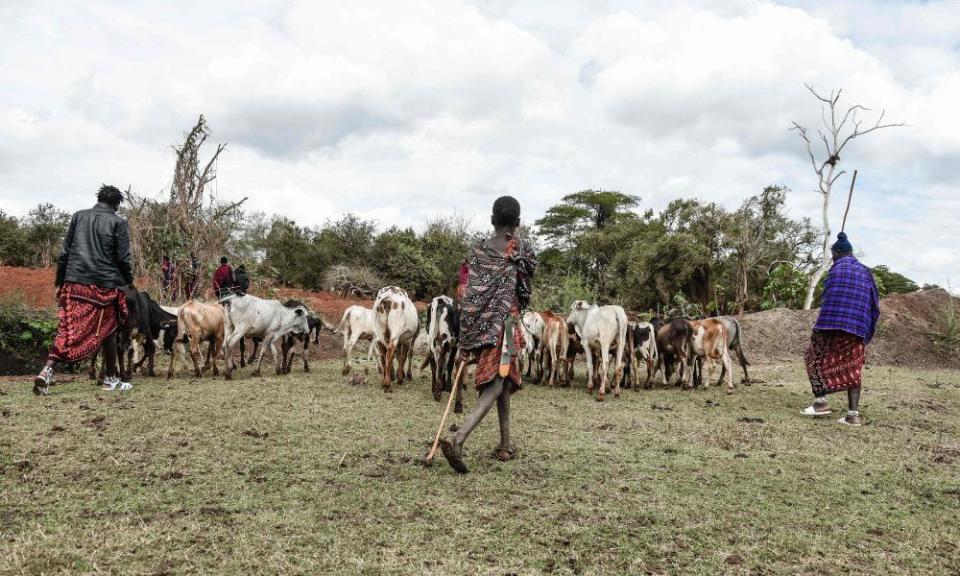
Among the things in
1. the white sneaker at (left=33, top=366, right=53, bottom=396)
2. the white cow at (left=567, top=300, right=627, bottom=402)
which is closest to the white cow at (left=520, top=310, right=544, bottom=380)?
the white cow at (left=567, top=300, right=627, bottom=402)

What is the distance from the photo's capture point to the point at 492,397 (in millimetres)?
4742

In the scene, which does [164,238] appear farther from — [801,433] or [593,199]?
[593,199]

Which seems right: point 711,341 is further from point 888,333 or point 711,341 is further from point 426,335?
point 888,333

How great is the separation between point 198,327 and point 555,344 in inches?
234

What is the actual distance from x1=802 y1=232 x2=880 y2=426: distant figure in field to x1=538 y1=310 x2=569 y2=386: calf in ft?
13.6

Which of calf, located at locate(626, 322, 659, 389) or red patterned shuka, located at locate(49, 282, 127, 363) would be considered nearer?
red patterned shuka, located at locate(49, 282, 127, 363)

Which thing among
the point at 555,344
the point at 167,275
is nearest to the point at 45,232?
the point at 167,275

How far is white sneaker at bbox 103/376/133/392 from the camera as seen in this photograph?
7.71 metres

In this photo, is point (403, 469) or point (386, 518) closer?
point (386, 518)

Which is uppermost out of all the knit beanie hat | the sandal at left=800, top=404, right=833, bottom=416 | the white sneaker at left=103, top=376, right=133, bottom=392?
the knit beanie hat

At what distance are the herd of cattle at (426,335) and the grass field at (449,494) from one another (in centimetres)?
219

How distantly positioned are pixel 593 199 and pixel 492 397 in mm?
43458

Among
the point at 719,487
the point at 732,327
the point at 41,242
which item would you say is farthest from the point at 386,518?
the point at 41,242

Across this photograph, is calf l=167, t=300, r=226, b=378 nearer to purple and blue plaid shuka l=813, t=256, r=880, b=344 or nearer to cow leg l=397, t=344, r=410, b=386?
cow leg l=397, t=344, r=410, b=386
